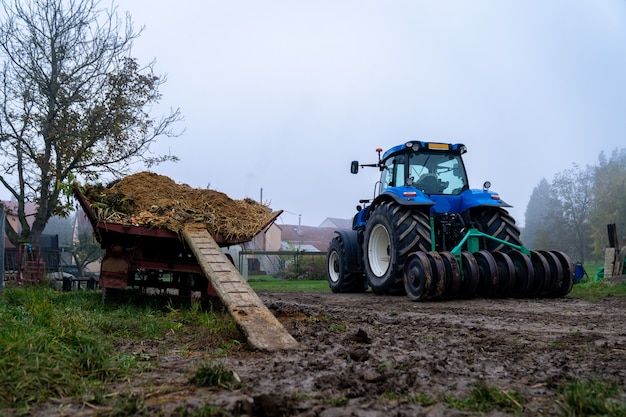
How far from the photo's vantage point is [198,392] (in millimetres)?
2719

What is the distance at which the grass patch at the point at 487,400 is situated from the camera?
2.41 m

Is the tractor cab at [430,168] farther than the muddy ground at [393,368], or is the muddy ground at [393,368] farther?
the tractor cab at [430,168]

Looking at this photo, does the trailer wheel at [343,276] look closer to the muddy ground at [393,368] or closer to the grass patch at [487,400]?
the muddy ground at [393,368]

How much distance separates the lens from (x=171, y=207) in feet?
23.6

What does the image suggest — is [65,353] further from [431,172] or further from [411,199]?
[431,172]

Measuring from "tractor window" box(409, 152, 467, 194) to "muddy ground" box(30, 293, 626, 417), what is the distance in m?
4.41

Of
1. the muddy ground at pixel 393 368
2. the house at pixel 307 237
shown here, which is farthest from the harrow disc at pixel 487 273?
the house at pixel 307 237

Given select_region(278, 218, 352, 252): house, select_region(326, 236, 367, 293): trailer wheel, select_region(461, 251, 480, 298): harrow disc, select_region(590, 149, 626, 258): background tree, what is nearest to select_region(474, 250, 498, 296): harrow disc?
select_region(461, 251, 480, 298): harrow disc

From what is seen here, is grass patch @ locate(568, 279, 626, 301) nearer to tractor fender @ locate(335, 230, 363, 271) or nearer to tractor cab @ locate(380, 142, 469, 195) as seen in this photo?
tractor cab @ locate(380, 142, 469, 195)

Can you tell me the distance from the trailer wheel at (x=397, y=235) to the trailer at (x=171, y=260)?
202 cm

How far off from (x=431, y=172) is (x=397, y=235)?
1920 mm

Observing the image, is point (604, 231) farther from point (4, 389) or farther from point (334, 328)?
point (4, 389)

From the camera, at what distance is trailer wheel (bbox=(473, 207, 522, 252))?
356 inches

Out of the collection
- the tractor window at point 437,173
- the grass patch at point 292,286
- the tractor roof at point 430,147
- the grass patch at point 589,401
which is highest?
the tractor roof at point 430,147
